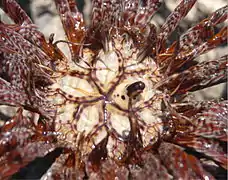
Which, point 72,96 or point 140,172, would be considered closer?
point 140,172

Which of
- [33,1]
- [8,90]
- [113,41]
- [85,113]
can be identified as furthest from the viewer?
[33,1]

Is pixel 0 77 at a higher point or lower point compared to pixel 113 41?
lower

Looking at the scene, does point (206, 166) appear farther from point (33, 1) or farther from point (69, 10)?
point (33, 1)

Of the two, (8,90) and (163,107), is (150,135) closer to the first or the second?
(163,107)

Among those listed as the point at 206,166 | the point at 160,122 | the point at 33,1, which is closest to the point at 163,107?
the point at 160,122

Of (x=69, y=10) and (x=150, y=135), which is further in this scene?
(x=69, y=10)

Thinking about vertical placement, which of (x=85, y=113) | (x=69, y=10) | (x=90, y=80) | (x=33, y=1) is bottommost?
(x=85, y=113)

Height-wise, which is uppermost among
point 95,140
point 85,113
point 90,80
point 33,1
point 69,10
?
point 33,1

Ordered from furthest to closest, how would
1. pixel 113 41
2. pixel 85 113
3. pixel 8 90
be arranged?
pixel 113 41
pixel 85 113
pixel 8 90

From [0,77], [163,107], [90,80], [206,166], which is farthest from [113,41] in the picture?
[206,166]
